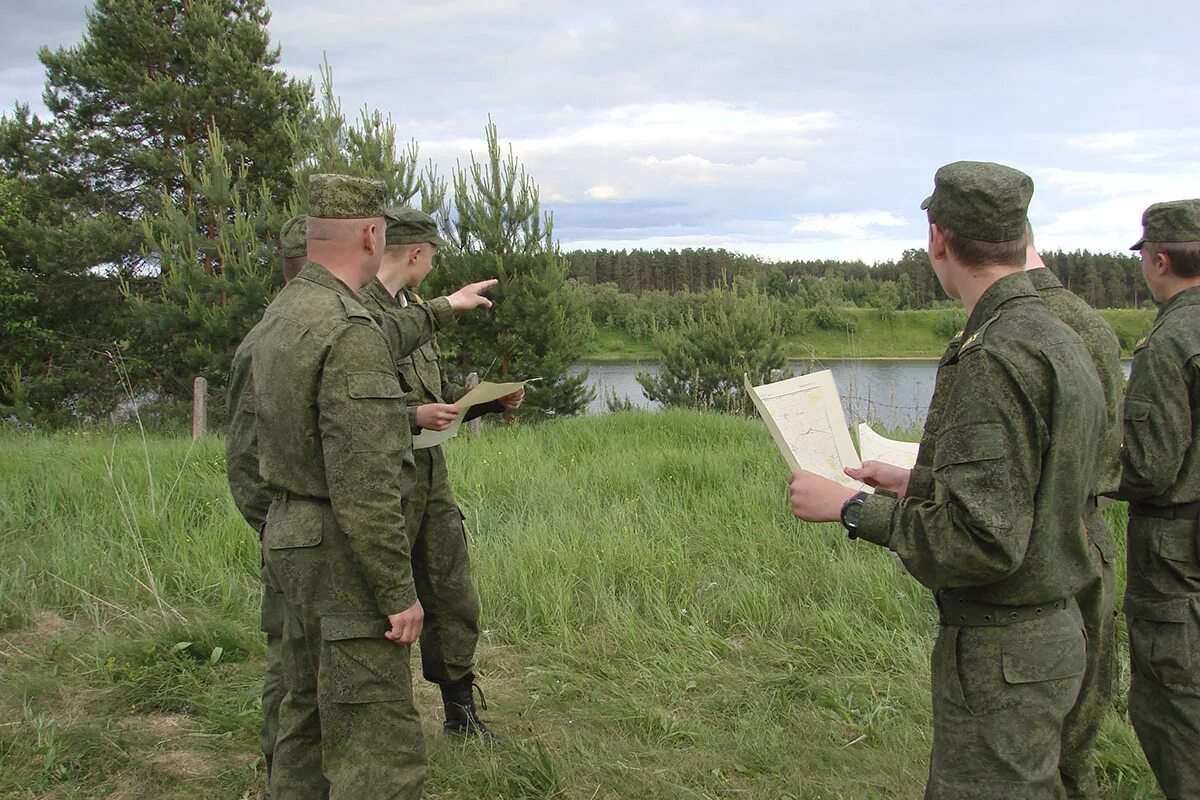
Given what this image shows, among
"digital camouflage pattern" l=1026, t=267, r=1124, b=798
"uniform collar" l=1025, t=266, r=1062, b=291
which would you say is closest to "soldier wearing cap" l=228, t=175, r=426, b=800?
"digital camouflage pattern" l=1026, t=267, r=1124, b=798

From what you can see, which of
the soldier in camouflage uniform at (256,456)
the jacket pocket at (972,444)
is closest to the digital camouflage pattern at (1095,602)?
the jacket pocket at (972,444)

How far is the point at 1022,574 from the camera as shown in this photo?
1.82m

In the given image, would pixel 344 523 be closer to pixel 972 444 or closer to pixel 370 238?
pixel 370 238

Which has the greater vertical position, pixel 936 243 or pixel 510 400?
pixel 936 243

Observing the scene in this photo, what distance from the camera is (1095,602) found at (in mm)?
2334

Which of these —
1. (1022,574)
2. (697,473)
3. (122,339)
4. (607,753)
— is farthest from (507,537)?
(122,339)

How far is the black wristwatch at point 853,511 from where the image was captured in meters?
1.88

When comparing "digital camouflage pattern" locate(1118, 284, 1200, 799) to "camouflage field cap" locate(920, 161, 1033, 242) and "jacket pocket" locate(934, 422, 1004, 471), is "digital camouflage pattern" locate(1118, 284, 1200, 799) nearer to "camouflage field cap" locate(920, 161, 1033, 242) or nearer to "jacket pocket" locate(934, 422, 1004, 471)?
"camouflage field cap" locate(920, 161, 1033, 242)

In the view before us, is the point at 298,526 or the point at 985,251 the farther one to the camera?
the point at 298,526

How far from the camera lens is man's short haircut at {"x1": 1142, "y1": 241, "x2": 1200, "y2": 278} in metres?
2.78

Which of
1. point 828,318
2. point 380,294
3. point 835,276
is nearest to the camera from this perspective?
point 380,294

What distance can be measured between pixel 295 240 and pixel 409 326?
48cm

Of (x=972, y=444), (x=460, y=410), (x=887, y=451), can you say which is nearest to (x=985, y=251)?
(x=972, y=444)

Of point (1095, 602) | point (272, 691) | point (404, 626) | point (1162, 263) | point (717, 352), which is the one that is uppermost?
point (1162, 263)
